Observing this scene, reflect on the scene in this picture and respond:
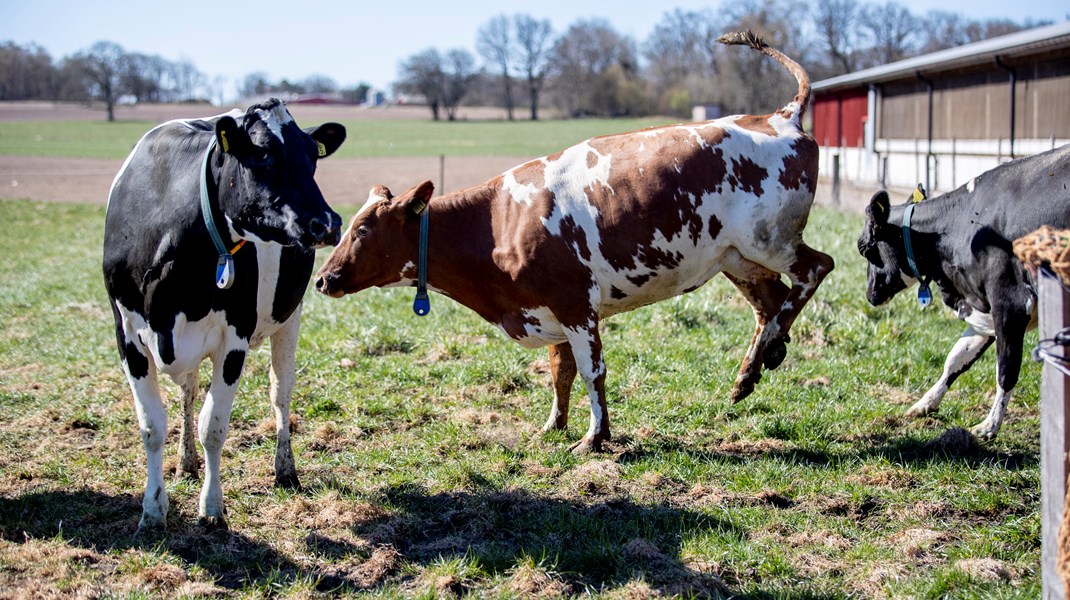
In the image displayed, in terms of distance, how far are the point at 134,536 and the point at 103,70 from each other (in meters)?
99.6

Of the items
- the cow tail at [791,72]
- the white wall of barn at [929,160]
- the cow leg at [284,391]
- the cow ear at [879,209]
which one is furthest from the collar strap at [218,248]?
the white wall of barn at [929,160]

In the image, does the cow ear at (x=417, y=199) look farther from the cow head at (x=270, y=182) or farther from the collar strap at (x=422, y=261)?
the cow head at (x=270, y=182)

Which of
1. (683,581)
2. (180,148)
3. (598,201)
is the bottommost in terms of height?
(683,581)

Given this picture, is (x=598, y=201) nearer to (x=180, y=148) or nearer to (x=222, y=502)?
(x=180, y=148)

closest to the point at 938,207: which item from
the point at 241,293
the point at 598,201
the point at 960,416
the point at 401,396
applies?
the point at 960,416

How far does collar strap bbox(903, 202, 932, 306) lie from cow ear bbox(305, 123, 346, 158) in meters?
4.00

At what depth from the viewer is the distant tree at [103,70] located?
92125mm

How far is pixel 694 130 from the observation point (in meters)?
6.31

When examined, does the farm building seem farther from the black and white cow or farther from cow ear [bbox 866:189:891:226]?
the black and white cow

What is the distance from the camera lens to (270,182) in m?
4.66

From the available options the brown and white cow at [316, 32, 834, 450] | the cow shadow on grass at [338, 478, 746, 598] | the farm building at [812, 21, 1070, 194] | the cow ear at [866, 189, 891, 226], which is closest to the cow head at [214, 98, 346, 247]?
the brown and white cow at [316, 32, 834, 450]

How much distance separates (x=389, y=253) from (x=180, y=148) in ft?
5.25

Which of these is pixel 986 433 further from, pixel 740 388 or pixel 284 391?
pixel 284 391

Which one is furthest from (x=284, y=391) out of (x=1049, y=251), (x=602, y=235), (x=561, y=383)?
(x=1049, y=251)
